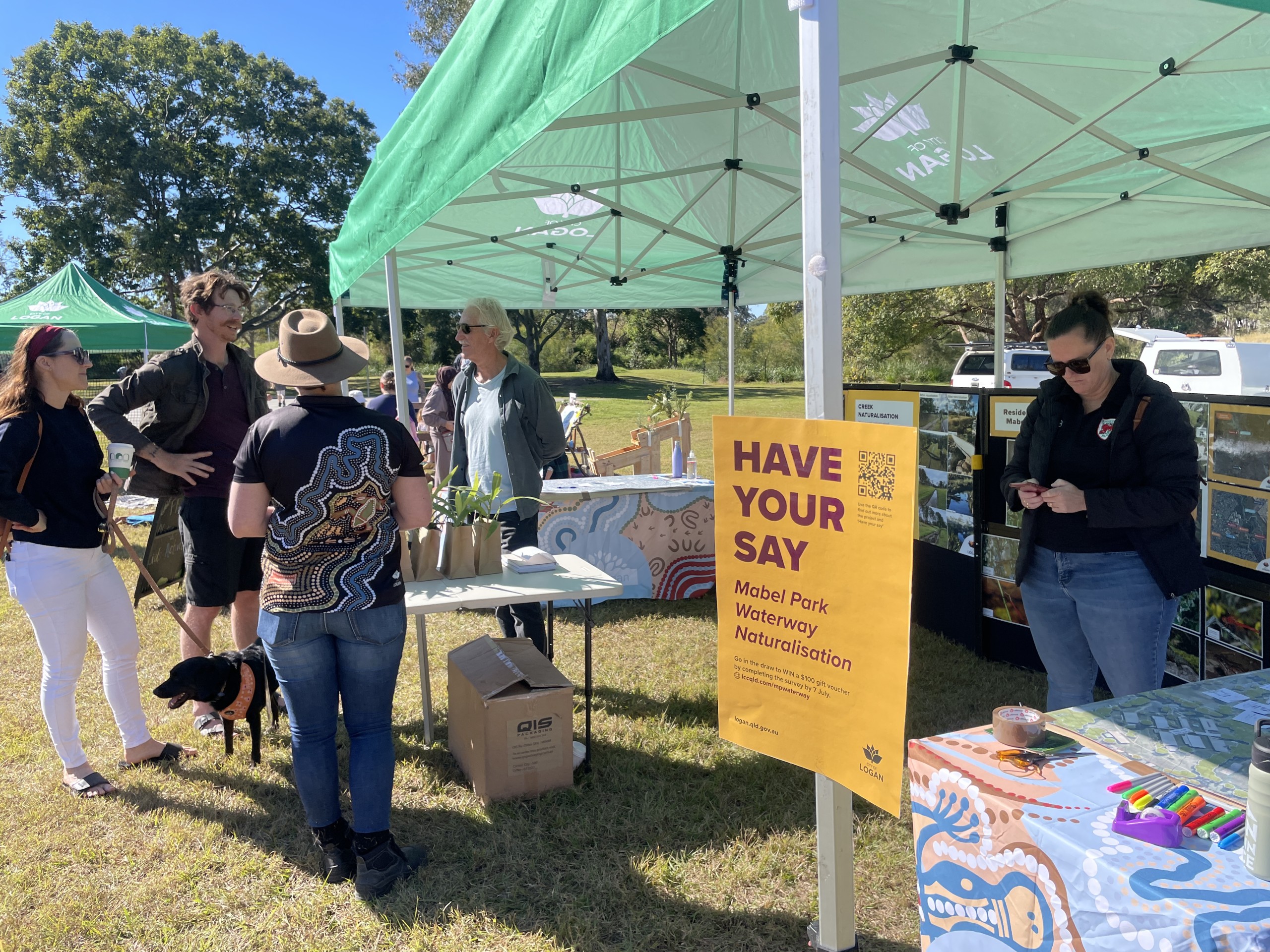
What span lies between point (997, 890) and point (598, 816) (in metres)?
1.74

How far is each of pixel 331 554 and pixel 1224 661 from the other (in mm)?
3507

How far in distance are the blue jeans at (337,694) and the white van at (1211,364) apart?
9.87 m

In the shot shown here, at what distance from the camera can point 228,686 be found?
9.02 ft

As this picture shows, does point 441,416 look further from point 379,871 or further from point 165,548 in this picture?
point 379,871

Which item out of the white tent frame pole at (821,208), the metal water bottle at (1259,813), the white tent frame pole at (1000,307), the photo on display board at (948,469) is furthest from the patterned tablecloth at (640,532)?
the metal water bottle at (1259,813)

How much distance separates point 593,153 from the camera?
475 centimetres

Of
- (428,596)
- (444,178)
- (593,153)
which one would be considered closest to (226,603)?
(428,596)

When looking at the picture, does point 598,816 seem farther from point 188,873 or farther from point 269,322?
point 269,322

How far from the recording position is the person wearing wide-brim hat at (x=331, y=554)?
216cm

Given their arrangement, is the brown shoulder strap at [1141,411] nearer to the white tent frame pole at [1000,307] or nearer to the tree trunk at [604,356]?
the white tent frame pole at [1000,307]

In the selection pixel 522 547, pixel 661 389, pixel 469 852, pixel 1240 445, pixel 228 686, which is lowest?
pixel 469 852

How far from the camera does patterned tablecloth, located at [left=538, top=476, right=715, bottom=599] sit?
526cm

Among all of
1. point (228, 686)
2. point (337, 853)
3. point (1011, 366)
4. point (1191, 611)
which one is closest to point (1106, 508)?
point (1191, 611)

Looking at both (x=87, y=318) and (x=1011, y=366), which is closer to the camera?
(x=87, y=318)
